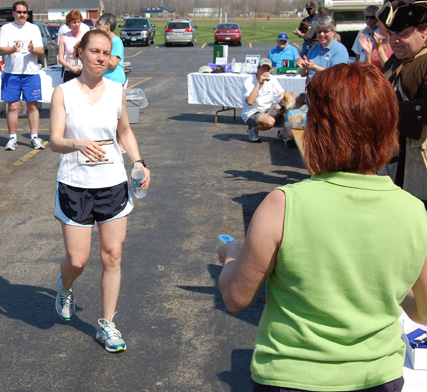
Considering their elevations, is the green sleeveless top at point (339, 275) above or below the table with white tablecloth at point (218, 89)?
above

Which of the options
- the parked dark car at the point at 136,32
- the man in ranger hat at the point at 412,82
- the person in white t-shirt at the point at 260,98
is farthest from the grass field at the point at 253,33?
the man in ranger hat at the point at 412,82

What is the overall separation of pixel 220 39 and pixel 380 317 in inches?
1606

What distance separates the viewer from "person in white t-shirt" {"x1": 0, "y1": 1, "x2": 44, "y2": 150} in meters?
8.88

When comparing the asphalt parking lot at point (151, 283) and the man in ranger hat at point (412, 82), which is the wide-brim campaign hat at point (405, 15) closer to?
the man in ranger hat at point (412, 82)

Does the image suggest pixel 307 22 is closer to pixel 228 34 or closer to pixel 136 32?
pixel 228 34

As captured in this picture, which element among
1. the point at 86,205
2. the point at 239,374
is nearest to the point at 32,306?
the point at 86,205

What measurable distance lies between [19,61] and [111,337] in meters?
6.24

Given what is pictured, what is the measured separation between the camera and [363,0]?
23.5 meters

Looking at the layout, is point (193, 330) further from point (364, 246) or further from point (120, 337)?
point (364, 246)

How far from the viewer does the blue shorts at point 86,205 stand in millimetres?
3625

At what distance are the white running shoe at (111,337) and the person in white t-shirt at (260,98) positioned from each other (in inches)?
251

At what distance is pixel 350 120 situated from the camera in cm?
165

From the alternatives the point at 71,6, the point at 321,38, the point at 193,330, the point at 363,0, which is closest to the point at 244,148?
the point at 321,38

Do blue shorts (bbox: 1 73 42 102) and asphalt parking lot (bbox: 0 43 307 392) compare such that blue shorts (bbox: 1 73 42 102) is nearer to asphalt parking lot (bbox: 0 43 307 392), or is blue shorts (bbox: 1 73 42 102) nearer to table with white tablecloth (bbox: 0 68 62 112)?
asphalt parking lot (bbox: 0 43 307 392)
